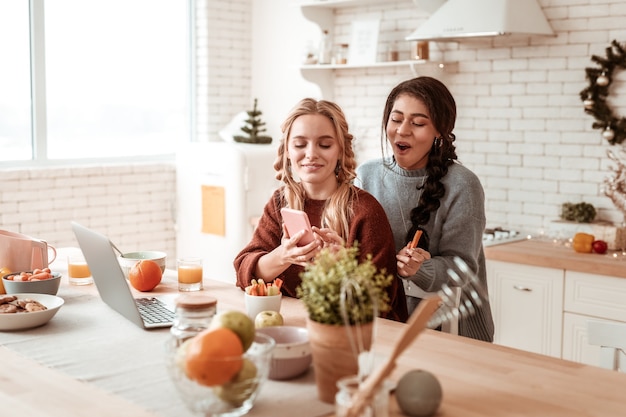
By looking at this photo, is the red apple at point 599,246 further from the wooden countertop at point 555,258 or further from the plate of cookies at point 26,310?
the plate of cookies at point 26,310

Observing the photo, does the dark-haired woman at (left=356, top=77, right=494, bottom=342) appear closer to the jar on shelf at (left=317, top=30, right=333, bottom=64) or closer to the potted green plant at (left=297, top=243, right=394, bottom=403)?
the potted green plant at (left=297, top=243, right=394, bottom=403)

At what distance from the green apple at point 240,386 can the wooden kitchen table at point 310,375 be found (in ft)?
0.40

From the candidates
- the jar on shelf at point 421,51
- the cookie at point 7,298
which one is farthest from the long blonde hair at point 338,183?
the jar on shelf at point 421,51

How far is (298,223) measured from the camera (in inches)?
93.7

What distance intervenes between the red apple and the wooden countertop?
0.03 metres

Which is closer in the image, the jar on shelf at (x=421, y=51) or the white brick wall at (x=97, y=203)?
the jar on shelf at (x=421, y=51)

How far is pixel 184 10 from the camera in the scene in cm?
603

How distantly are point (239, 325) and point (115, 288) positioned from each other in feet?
3.15

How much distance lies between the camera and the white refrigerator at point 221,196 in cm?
530

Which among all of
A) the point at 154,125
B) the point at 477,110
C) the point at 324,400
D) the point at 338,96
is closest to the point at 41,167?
the point at 154,125

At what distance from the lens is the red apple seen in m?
4.09

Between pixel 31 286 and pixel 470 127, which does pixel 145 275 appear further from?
pixel 470 127

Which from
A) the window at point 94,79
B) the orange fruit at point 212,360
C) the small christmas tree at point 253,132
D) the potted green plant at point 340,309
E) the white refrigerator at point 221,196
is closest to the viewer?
the orange fruit at point 212,360

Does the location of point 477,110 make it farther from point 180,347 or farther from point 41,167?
point 180,347
